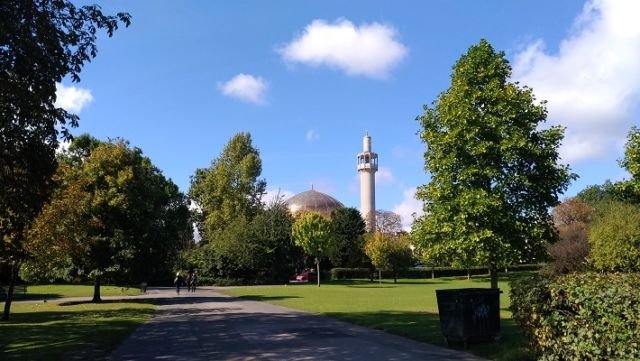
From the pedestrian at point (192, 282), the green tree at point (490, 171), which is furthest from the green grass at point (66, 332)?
the pedestrian at point (192, 282)

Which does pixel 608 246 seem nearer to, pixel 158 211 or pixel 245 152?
pixel 158 211

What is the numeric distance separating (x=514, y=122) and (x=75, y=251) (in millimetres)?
20541

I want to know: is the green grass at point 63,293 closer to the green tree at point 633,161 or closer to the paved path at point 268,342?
the paved path at point 268,342

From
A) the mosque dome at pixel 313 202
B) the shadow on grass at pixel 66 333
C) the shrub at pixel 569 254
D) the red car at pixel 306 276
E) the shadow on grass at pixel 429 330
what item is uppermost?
the mosque dome at pixel 313 202

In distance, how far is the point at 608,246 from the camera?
130 ft

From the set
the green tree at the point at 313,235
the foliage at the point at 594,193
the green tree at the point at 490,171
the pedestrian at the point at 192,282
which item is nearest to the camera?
the green tree at the point at 490,171

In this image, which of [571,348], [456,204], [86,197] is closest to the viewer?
[571,348]

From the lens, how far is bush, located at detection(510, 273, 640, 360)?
25.4 feet

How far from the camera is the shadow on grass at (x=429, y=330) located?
11.3 m

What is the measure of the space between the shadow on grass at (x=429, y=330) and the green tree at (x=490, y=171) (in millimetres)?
2778

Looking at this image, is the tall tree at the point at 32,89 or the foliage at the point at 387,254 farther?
the foliage at the point at 387,254

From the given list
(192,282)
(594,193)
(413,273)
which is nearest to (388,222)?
(413,273)

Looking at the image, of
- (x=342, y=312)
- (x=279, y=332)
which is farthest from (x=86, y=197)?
(x=279, y=332)

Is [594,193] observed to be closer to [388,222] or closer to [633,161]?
[388,222]
